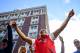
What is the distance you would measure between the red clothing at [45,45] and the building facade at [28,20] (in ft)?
131

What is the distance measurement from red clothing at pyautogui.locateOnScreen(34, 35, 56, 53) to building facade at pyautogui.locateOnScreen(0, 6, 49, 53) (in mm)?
39946

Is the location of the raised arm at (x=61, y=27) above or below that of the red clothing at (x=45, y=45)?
above

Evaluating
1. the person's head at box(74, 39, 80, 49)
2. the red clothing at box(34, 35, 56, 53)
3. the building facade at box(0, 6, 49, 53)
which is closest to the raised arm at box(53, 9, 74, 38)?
the red clothing at box(34, 35, 56, 53)

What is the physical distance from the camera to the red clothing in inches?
165

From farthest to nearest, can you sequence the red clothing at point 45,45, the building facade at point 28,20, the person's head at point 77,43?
the building facade at point 28,20 → the person's head at point 77,43 → the red clothing at point 45,45

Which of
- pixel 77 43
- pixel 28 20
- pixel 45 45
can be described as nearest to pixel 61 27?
pixel 45 45

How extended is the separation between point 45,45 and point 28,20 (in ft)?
148

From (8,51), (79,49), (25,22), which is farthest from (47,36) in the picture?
(25,22)

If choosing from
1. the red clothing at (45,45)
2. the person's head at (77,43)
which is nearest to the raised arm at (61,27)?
the red clothing at (45,45)

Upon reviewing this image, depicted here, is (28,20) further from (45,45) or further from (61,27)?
(45,45)

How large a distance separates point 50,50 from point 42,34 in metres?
0.39

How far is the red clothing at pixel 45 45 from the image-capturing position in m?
4.20

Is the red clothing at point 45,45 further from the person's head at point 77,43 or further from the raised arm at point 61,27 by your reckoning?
the person's head at point 77,43

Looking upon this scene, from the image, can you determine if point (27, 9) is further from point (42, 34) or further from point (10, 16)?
point (42, 34)
